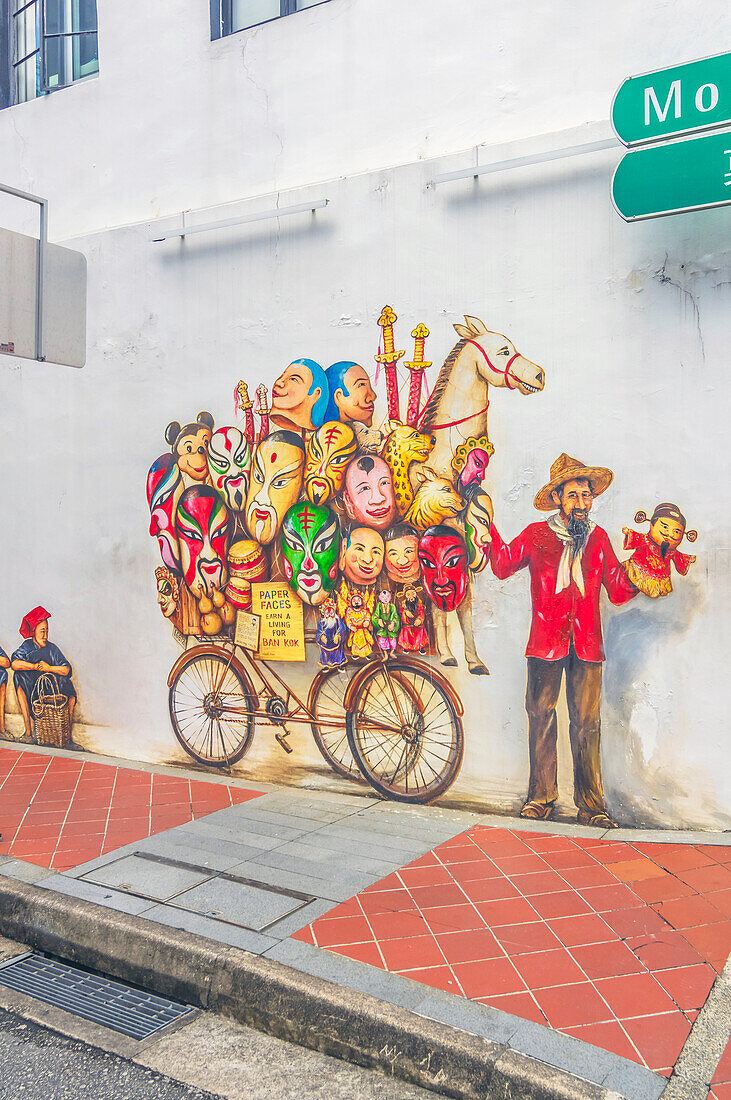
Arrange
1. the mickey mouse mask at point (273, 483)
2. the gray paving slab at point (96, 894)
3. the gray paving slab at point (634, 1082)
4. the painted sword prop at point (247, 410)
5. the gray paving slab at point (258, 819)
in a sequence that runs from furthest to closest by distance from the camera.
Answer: the painted sword prop at point (247, 410), the mickey mouse mask at point (273, 483), the gray paving slab at point (258, 819), the gray paving slab at point (96, 894), the gray paving slab at point (634, 1082)

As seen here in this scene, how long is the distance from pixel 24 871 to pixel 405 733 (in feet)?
8.13

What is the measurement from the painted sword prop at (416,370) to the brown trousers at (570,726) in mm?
1790

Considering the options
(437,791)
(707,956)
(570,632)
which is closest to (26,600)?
(437,791)

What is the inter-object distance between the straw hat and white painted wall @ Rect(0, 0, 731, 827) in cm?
7

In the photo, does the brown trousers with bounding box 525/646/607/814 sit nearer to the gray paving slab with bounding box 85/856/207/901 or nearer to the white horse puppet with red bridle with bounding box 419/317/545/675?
the white horse puppet with red bridle with bounding box 419/317/545/675

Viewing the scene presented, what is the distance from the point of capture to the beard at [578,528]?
527cm

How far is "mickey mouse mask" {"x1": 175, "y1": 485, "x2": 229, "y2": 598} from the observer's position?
6.58 m

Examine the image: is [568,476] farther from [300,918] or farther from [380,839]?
[300,918]

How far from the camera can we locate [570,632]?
532 cm

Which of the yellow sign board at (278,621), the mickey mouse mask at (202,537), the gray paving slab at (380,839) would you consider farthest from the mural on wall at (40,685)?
the gray paving slab at (380,839)

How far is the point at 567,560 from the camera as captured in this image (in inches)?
209

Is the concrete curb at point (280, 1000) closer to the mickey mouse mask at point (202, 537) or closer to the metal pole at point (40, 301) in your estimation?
the mickey mouse mask at point (202, 537)

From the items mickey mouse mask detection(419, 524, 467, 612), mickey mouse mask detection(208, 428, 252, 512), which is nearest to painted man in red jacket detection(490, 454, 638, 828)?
mickey mouse mask detection(419, 524, 467, 612)

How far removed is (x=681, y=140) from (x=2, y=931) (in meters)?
5.60
